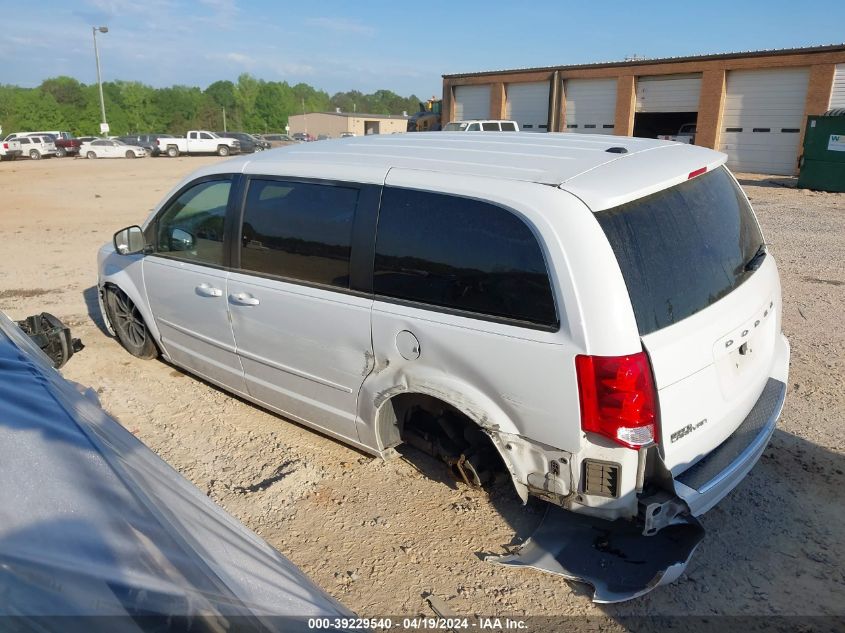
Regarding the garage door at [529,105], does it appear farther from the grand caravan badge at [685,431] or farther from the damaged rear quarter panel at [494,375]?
the grand caravan badge at [685,431]

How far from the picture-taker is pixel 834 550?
3.05m

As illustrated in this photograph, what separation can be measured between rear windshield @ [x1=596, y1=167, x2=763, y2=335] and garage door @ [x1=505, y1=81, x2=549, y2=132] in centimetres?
3299

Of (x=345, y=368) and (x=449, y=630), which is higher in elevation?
(x=345, y=368)

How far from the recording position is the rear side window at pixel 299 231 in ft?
11.5

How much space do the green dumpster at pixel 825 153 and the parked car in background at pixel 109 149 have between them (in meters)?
38.6

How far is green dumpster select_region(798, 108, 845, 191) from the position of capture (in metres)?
17.8

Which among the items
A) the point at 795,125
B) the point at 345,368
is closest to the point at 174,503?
the point at 345,368

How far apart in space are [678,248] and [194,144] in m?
45.2

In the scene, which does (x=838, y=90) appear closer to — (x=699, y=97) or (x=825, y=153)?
(x=699, y=97)

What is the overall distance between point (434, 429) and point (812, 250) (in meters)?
8.58

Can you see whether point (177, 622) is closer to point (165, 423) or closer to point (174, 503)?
point (174, 503)

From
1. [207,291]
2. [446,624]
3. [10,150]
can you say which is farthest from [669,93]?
[10,150]

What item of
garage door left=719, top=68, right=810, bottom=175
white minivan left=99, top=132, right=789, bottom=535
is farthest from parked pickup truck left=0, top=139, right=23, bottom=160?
white minivan left=99, top=132, right=789, bottom=535

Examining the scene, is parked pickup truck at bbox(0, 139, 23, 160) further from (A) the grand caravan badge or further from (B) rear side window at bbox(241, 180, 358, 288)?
(A) the grand caravan badge
